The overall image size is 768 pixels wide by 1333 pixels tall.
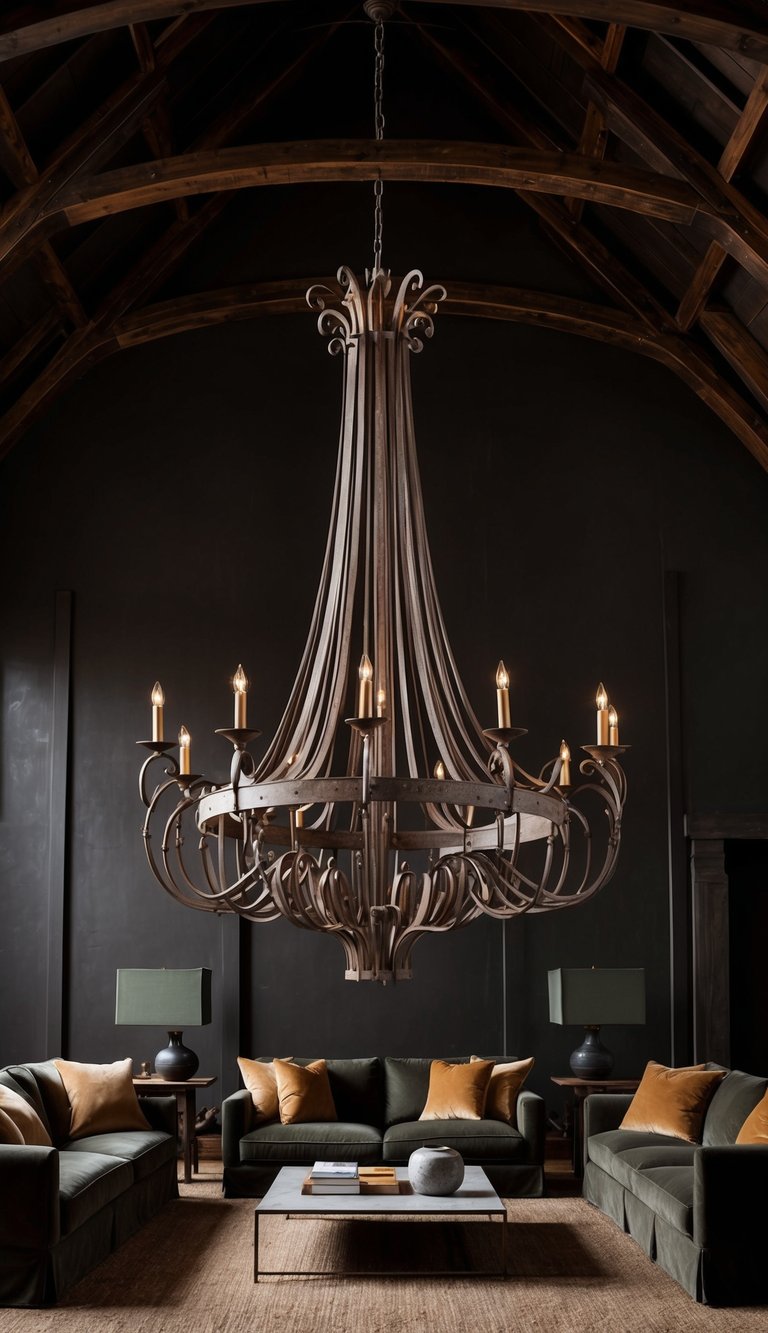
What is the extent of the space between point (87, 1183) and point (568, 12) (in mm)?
5216

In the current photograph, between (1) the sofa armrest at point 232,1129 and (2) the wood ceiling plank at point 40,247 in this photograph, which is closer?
(2) the wood ceiling plank at point 40,247

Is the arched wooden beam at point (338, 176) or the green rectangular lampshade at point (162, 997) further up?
the arched wooden beam at point (338, 176)

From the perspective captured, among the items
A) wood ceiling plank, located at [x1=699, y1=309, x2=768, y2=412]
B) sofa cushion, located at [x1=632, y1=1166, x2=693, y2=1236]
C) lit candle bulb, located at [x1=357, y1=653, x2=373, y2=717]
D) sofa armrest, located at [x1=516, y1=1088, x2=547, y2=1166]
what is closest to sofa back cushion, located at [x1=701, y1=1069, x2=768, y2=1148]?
sofa cushion, located at [x1=632, y1=1166, x2=693, y2=1236]

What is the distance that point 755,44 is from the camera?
543 centimetres

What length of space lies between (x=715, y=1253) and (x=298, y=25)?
7.09 meters

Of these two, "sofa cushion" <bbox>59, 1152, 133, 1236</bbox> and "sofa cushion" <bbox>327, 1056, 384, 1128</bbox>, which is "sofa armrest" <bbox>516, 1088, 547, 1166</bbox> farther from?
"sofa cushion" <bbox>59, 1152, 133, 1236</bbox>

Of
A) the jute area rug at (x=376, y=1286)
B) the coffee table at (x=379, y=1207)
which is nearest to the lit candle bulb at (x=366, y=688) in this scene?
the jute area rug at (x=376, y=1286)

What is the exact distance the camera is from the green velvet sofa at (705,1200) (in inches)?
194

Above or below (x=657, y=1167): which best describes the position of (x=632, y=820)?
above

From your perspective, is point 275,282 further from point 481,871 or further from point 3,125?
point 481,871

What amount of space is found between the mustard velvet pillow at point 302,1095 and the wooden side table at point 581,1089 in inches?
52.2

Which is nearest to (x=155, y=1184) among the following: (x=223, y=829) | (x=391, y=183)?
(x=223, y=829)

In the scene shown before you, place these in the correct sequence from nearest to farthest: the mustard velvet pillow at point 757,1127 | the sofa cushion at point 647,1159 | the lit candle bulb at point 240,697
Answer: the lit candle bulb at point 240,697, the mustard velvet pillow at point 757,1127, the sofa cushion at point 647,1159

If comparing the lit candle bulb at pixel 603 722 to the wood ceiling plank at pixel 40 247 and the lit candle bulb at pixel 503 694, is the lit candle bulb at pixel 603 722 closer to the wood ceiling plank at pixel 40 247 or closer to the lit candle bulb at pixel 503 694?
the lit candle bulb at pixel 503 694
